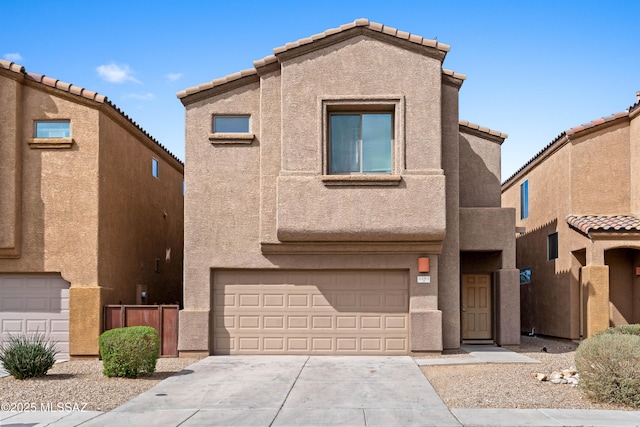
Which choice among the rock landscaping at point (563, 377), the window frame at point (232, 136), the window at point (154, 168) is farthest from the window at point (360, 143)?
the window at point (154, 168)

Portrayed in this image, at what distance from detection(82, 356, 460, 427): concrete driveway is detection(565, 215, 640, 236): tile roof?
261 inches

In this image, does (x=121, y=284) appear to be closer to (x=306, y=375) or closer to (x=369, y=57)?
(x=306, y=375)

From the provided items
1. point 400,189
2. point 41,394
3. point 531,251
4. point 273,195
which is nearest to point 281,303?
point 273,195

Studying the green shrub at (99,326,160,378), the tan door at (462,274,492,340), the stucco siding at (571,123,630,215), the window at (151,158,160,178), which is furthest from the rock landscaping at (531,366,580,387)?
the window at (151,158,160,178)

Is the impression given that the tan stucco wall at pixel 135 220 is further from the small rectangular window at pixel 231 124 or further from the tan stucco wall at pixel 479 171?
the tan stucco wall at pixel 479 171

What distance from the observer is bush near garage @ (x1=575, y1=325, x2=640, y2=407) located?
34.1 ft

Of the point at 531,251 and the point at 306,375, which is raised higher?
the point at 531,251

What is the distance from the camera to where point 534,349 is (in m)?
17.1

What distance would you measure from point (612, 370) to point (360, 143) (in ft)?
25.4

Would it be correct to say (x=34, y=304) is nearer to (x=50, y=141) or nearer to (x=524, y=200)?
(x=50, y=141)

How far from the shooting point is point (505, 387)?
11688 mm

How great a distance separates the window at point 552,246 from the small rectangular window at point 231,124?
10.9 m

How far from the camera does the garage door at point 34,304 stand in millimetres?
16016

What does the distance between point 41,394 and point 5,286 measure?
5.77 m
